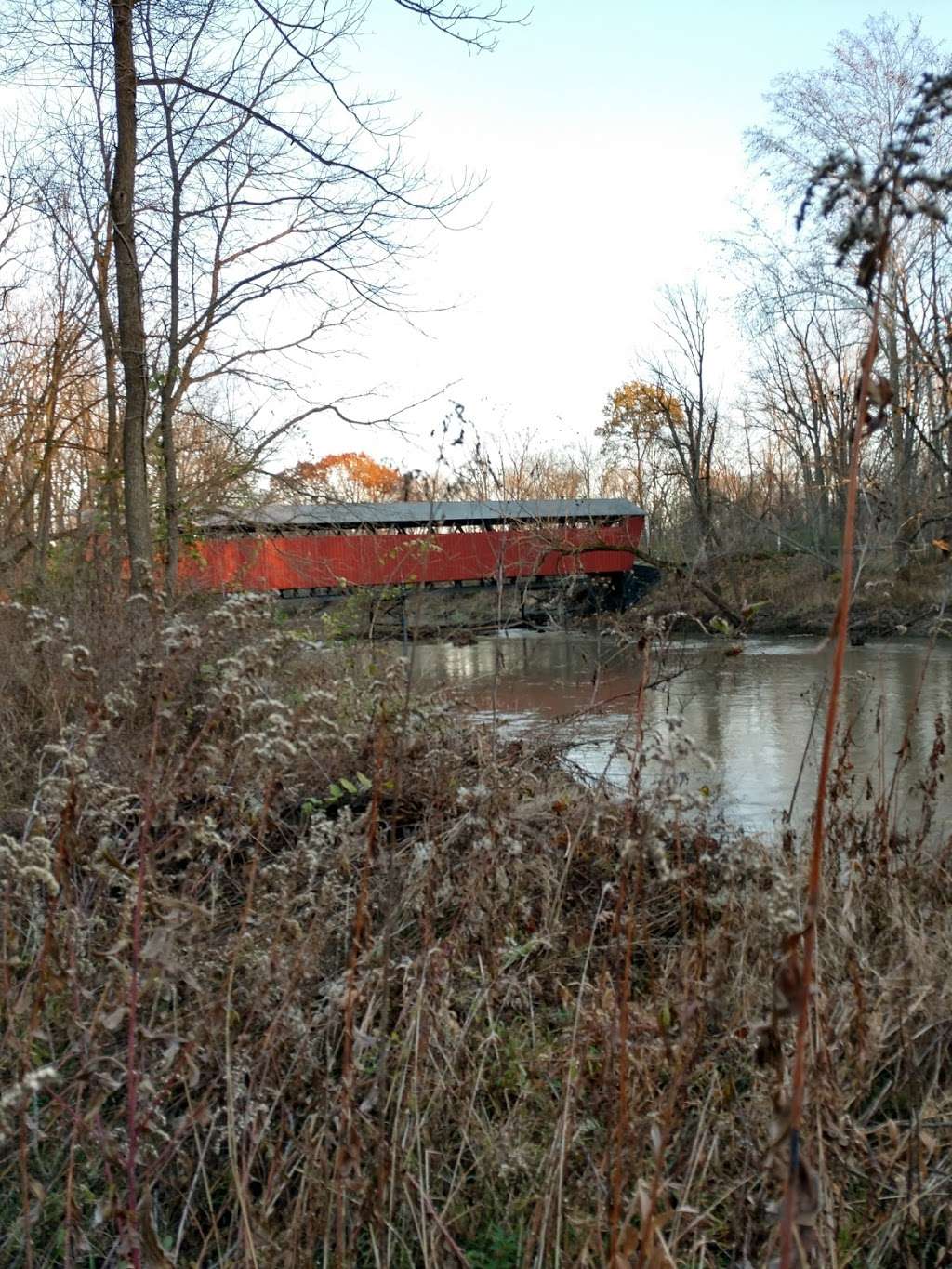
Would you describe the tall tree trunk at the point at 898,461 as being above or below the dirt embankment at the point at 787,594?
above

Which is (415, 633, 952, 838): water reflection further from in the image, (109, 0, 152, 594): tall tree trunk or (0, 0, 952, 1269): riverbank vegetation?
(109, 0, 152, 594): tall tree trunk

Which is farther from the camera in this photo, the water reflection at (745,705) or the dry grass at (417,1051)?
the water reflection at (745,705)

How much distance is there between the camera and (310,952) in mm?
2762

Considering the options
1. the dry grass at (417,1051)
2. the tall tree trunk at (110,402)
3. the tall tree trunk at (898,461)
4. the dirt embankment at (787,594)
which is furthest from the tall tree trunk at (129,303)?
the dirt embankment at (787,594)

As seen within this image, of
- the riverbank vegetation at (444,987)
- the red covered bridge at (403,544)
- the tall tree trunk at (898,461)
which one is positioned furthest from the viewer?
the red covered bridge at (403,544)

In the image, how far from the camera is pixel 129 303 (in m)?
7.50

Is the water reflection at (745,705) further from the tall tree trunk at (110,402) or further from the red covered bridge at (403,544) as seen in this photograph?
the tall tree trunk at (110,402)

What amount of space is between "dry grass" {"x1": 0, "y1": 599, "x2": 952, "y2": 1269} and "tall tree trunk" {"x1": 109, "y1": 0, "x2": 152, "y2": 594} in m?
4.18

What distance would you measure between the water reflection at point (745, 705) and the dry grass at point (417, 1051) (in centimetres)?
66

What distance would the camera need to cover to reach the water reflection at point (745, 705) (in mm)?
5961

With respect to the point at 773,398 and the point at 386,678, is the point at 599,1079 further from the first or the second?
the point at 773,398

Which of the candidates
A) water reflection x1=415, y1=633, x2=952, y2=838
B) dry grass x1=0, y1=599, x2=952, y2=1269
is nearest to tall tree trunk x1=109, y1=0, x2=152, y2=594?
water reflection x1=415, y1=633, x2=952, y2=838

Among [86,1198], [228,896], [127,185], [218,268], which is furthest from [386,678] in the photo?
[218,268]

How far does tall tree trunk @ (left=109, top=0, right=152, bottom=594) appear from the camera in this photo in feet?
24.1
